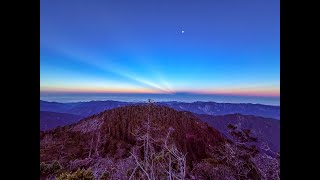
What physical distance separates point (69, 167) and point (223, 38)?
7360 millimetres

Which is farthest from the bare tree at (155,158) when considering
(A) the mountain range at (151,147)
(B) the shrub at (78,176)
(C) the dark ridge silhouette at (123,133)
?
(B) the shrub at (78,176)

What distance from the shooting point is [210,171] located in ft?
28.9

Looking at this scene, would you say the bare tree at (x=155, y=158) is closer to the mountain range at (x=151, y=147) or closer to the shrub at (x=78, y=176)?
the mountain range at (x=151, y=147)

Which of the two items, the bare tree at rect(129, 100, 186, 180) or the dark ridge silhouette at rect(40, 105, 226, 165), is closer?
the bare tree at rect(129, 100, 186, 180)

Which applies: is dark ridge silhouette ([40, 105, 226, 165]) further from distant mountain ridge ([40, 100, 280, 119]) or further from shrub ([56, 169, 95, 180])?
shrub ([56, 169, 95, 180])

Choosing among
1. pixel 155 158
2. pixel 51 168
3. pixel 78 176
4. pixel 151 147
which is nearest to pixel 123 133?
pixel 151 147

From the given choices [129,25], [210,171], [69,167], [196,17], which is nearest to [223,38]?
[196,17]

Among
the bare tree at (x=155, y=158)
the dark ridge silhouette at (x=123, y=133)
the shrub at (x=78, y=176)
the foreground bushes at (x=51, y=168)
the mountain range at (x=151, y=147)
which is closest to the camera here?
the shrub at (x=78, y=176)

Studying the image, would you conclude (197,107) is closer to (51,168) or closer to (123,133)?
(123,133)

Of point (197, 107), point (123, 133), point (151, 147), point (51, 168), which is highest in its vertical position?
point (197, 107)

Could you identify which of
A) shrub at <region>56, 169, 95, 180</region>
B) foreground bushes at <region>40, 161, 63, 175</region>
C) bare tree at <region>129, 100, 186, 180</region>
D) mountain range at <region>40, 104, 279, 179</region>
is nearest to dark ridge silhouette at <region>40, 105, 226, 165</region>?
mountain range at <region>40, 104, 279, 179</region>
